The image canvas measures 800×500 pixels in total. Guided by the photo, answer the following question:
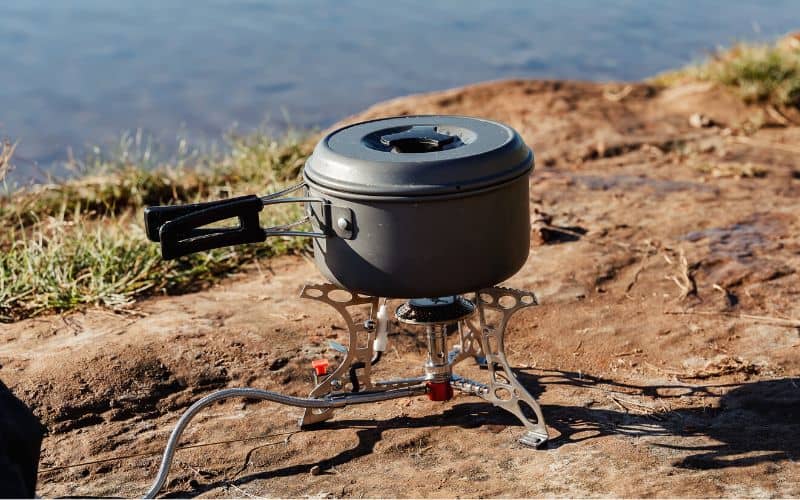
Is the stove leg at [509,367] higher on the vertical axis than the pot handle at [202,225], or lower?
lower

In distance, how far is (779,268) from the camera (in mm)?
5664

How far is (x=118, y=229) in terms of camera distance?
20.2 feet

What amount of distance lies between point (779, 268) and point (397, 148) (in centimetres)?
282

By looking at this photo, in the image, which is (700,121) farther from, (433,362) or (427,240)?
(427,240)

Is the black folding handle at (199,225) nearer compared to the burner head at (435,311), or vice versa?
the black folding handle at (199,225)

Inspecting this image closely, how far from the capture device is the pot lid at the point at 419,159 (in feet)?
11.3

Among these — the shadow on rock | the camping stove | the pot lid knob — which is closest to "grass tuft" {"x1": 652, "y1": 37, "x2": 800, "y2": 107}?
the shadow on rock

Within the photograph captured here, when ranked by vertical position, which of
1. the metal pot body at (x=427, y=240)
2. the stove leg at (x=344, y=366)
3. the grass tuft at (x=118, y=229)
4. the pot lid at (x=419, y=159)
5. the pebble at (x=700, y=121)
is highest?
the pot lid at (x=419, y=159)

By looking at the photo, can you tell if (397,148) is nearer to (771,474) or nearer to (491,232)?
(491,232)

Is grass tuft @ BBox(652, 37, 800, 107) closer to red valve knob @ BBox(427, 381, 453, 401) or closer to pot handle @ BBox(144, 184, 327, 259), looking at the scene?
red valve knob @ BBox(427, 381, 453, 401)

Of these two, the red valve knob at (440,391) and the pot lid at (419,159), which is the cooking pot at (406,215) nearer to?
the pot lid at (419,159)

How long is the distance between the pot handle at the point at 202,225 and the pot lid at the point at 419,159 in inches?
7.1

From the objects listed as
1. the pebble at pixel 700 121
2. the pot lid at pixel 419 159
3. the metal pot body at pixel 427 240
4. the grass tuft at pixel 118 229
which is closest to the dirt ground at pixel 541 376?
the grass tuft at pixel 118 229

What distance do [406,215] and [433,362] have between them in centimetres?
90
